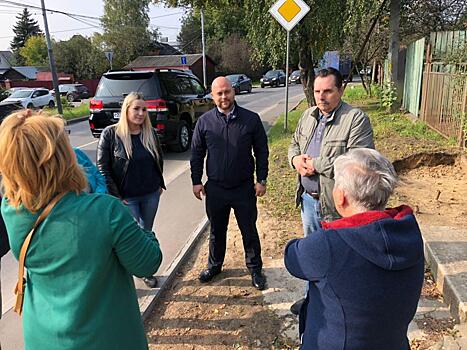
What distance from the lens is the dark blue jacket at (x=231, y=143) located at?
3326mm

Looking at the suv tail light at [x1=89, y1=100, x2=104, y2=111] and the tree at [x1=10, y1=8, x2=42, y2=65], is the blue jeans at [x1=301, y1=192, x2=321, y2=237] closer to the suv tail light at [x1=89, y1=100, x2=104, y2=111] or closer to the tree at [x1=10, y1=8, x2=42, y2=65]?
the suv tail light at [x1=89, y1=100, x2=104, y2=111]

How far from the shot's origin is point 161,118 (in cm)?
862

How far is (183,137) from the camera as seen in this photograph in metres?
9.47

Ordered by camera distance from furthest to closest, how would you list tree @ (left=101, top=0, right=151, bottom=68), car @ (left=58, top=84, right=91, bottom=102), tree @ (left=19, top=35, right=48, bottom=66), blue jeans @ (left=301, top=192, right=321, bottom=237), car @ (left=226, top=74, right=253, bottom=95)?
tree @ (left=19, top=35, right=48, bottom=66)
tree @ (left=101, top=0, right=151, bottom=68)
car @ (left=58, top=84, right=91, bottom=102)
car @ (left=226, top=74, right=253, bottom=95)
blue jeans @ (left=301, top=192, right=321, bottom=237)

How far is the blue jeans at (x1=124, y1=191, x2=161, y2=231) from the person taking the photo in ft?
11.5

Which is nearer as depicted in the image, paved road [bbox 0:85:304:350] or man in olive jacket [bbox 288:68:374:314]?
man in olive jacket [bbox 288:68:374:314]

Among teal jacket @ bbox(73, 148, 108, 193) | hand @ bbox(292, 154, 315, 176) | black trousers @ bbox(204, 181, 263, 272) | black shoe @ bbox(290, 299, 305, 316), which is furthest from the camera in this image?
black trousers @ bbox(204, 181, 263, 272)

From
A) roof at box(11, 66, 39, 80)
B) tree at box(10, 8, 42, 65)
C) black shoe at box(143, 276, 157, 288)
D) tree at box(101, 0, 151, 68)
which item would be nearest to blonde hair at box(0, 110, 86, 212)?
black shoe at box(143, 276, 157, 288)

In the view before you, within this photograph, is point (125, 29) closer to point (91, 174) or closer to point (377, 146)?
point (377, 146)

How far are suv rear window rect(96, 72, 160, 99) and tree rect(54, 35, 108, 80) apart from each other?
3712 centimetres

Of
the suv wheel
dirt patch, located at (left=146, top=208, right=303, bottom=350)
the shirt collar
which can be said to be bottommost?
dirt patch, located at (left=146, top=208, right=303, bottom=350)

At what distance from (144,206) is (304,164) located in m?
1.55

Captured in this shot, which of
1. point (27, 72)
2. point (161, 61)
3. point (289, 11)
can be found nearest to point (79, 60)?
point (161, 61)

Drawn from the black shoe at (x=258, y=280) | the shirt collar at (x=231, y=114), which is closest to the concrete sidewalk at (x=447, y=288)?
the black shoe at (x=258, y=280)
